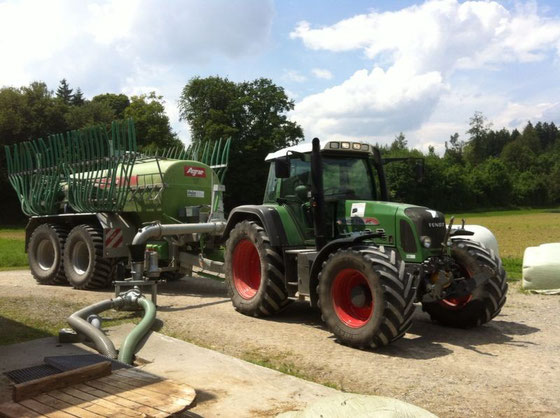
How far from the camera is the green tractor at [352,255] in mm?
5852

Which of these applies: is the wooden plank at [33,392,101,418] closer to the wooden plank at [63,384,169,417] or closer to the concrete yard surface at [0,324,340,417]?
the wooden plank at [63,384,169,417]

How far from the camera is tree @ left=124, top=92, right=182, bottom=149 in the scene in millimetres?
46281

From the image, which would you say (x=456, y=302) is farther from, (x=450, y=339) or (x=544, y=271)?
(x=544, y=271)

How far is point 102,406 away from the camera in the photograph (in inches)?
135

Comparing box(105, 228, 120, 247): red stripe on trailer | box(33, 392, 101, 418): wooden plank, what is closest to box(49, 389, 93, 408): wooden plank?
box(33, 392, 101, 418): wooden plank

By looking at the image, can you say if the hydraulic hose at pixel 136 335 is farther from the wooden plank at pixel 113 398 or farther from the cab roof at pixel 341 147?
the cab roof at pixel 341 147

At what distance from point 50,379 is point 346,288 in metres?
3.52

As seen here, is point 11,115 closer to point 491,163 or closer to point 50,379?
point 50,379

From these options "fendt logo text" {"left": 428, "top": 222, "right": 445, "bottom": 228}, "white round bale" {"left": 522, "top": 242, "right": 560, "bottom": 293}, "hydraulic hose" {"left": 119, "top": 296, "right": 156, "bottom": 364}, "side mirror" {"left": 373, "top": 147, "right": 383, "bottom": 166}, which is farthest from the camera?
"white round bale" {"left": 522, "top": 242, "right": 560, "bottom": 293}

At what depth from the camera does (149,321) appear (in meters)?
6.35

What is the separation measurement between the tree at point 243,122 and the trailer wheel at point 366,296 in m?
37.9

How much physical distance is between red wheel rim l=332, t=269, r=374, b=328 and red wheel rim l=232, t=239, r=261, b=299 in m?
2.02

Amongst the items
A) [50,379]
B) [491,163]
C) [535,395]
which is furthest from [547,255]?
[491,163]

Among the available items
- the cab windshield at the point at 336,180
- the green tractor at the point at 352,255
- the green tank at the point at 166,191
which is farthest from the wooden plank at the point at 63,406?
the green tank at the point at 166,191
